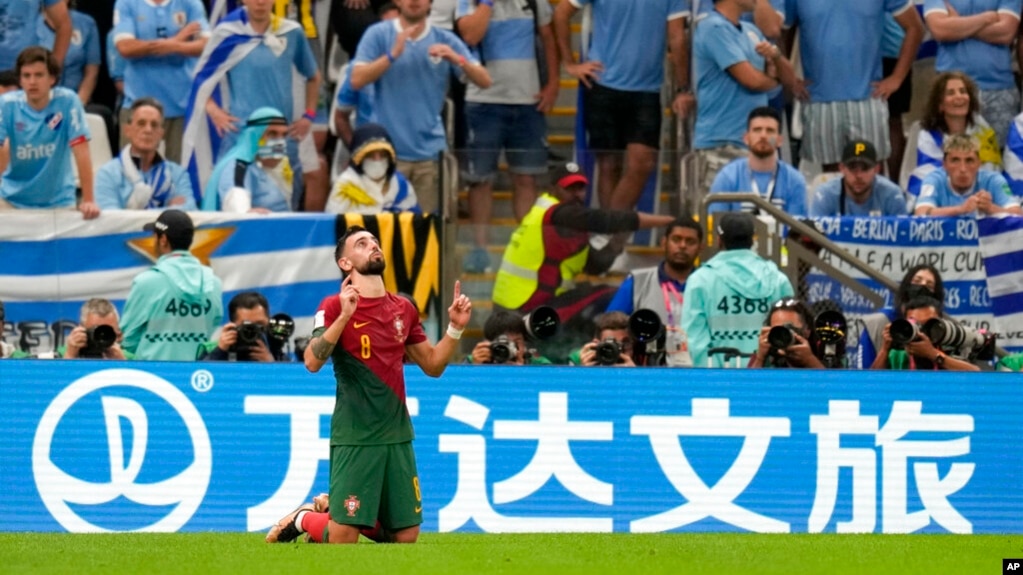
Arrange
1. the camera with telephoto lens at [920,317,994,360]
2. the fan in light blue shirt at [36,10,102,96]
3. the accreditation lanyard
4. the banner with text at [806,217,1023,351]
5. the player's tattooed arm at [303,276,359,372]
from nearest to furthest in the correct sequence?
the player's tattooed arm at [303,276,359,372]
the camera with telephoto lens at [920,317,994,360]
the accreditation lanyard
the banner with text at [806,217,1023,351]
the fan in light blue shirt at [36,10,102,96]

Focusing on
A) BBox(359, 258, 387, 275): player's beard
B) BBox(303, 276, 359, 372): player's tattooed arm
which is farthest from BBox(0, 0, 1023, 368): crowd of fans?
BBox(303, 276, 359, 372): player's tattooed arm

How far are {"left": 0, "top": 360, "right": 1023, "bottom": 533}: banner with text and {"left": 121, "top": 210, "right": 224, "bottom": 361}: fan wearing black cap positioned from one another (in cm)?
77

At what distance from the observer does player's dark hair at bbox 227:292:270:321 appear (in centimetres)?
1253

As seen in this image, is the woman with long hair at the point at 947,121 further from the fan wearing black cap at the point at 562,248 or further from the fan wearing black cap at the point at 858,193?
the fan wearing black cap at the point at 562,248

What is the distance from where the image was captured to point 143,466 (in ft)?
38.1

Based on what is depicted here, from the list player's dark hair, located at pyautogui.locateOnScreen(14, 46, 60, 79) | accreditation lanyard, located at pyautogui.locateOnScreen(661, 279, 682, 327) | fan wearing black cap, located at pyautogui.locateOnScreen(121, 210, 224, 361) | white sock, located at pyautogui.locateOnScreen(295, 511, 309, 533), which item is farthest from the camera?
player's dark hair, located at pyautogui.locateOnScreen(14, 46, 60, 79)

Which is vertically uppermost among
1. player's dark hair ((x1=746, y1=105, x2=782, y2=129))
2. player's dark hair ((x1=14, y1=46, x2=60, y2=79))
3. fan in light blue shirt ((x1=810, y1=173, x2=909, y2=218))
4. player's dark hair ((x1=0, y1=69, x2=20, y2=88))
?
player's dark hair ((x1=14, y1=46, x2=60, y2=79))

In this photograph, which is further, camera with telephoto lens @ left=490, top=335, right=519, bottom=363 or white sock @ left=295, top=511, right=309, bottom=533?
camera with telephoto lens @ left=490, top=335, right=519, bottom=363

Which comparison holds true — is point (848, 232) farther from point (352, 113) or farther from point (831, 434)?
point (352, 113)

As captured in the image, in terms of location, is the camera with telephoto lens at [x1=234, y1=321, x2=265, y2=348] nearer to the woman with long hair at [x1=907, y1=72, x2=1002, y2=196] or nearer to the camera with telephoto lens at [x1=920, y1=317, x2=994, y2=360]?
the camera with telephoto lens at [x1=920, y1=317, x2=994, y2=360]

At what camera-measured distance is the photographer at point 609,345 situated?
11.9 m

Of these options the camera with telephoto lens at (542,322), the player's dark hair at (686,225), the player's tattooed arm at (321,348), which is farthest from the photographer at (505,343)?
the player's tattooed arm at (321,348)

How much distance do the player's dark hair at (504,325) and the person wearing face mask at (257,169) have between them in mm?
2383

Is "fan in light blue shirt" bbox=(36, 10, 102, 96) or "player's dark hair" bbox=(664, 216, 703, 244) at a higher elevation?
"fan in light blue shirt" bbox=(36, 10, 102, 96)
